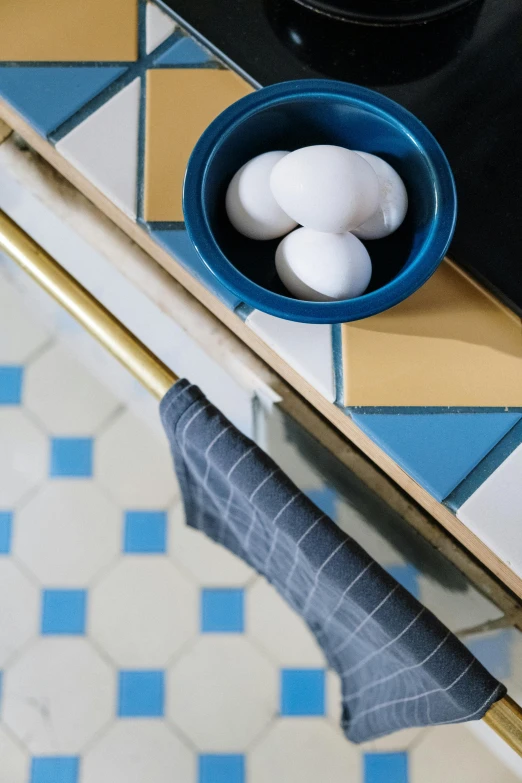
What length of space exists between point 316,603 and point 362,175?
39 cm

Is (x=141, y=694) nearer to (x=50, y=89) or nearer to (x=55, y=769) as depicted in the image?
(x=55, y=769)

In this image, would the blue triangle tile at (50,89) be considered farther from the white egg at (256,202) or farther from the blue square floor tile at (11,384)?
the blue square floor tile at (11,384)

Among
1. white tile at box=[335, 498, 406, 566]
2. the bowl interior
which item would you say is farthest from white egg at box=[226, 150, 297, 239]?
white tile at box=[335, 498, 406, 566]

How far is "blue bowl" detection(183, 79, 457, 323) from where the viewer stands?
406mm

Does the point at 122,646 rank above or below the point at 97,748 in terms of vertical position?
above

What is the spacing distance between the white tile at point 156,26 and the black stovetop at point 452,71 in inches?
0.5

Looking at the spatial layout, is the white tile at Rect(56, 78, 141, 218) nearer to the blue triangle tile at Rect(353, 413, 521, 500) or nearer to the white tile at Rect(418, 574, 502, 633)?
the blue triangle tile at Rect(353, 413, 521, 500)

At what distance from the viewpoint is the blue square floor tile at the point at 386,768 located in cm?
111

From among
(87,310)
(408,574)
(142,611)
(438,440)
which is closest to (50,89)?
(87,310)

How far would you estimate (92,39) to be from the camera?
1.73 ft

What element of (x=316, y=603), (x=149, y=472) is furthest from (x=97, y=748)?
(x=316, y=603)

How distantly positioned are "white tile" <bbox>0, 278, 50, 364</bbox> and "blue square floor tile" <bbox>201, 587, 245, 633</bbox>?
0.54 meters

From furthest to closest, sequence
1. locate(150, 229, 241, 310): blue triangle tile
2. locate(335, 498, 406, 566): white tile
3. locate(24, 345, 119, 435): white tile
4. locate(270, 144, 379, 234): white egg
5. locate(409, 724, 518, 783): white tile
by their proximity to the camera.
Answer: locate(24, 345, 119, 435): white tile, locate(409, 724, 518, 783): white tile, locate(335, 498, 406, 566): white tile, locate(150, 229, 241, 310): blue triangle tile, locate(270, 144, 379, 234): white egg

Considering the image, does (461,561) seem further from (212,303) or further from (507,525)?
(212,303)
